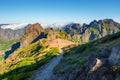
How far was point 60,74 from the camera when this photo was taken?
46.7m

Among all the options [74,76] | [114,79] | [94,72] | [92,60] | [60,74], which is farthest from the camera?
[60,74]

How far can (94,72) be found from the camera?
32188 millimetres

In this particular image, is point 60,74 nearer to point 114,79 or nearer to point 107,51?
point 107,51

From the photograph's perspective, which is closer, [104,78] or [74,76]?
[104,78]

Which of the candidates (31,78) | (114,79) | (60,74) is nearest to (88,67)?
(114,79)

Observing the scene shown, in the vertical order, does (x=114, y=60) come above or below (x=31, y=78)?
above

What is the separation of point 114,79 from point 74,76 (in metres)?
9.47

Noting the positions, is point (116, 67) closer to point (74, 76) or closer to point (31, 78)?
point (74, 76)

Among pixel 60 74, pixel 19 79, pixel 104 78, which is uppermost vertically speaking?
pixel 104 78

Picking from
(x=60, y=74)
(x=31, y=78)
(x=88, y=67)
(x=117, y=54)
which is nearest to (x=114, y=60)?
(x=117, y=54)

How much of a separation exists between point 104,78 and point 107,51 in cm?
976

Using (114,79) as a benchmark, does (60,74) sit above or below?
below

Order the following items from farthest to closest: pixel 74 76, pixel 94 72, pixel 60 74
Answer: pixel 60 74 → pixel 74 76 → pixel 94 72

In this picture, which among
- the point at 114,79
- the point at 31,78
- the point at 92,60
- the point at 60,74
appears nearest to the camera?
the point at 114,79
